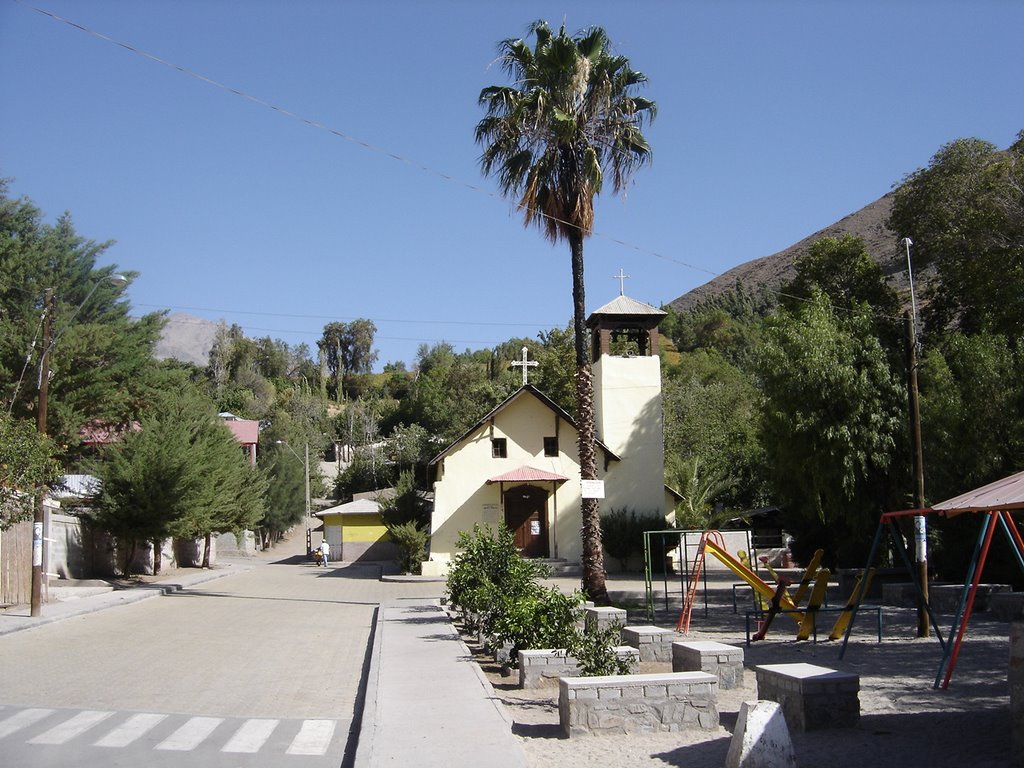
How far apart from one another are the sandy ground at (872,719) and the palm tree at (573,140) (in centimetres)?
739

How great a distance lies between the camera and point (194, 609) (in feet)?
83.5

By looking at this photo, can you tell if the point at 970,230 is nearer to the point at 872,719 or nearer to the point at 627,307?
the point at 627,307

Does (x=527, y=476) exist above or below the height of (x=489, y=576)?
above

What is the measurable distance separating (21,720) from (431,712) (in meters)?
4.30

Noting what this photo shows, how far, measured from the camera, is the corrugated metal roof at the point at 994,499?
9594 mm

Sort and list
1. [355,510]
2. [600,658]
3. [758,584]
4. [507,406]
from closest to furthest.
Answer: [600,658] → [758,584] → [507,406] → [355,510]

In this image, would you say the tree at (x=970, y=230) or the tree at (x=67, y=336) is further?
the tree at (x=67, y=336)

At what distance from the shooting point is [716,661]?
11609mm

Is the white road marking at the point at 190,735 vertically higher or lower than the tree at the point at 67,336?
lower

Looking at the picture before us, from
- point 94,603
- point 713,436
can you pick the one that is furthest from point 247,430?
point 94,603

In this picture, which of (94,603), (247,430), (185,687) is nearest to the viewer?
(185,687)

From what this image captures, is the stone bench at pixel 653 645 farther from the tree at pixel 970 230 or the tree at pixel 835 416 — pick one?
the tree at pixel 970 230

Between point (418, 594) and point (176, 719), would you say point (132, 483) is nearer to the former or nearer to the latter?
point (418, 594)

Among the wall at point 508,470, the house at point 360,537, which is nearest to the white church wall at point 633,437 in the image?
the wall at point 508,470
